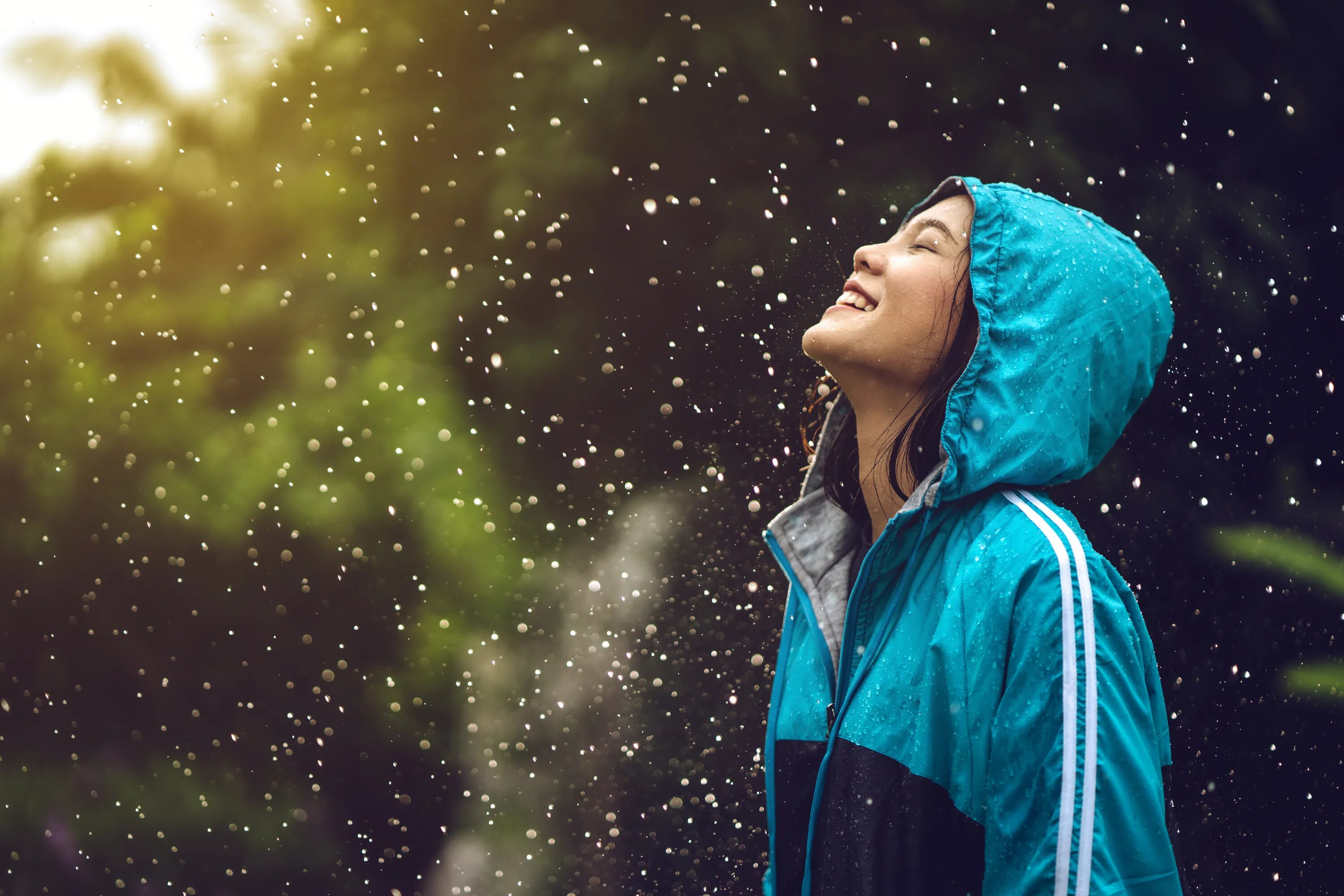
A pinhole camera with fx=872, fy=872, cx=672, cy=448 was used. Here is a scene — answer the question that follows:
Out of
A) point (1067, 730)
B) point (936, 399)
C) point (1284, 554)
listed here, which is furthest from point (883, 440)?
point (1284, 554)

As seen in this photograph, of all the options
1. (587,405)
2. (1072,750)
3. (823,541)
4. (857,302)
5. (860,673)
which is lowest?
(1072,750)

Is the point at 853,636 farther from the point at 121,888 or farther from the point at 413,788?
the point at 121,888

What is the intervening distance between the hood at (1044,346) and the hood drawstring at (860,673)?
44 millimetres

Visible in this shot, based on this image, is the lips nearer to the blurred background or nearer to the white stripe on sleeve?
the white stripe on sleeve

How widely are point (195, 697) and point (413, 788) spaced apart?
46 centimetres

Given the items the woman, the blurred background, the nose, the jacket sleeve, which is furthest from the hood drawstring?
the blurred background

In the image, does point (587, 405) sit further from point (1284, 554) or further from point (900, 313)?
point (1284, 554)

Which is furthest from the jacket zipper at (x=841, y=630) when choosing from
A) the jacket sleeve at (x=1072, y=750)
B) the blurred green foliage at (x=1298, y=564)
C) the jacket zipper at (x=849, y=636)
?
the blurred green foliage at (x=1298, y=564)

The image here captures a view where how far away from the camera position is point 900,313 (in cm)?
83

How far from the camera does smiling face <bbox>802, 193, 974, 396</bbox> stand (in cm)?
83

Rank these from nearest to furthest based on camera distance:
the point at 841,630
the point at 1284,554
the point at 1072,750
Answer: the point at 1072,750 → the point at 841,630 → the point at 1284,554

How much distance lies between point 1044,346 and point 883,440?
173 mm

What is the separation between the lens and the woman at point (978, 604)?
0.64 m

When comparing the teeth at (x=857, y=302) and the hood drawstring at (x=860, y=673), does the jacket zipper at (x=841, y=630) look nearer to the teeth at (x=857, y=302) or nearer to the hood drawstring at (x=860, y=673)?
the hood drawstring at (x=860, y=673)
